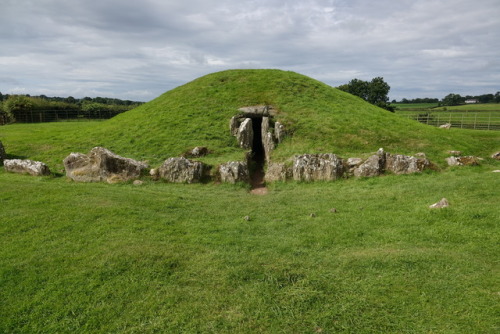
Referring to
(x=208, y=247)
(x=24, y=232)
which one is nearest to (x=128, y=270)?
(x=208, y=247)

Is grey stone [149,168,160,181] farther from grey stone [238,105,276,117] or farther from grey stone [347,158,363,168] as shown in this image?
grey stone [347,158,363,168]

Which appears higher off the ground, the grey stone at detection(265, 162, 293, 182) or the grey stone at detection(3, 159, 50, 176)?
the grey stone at detection(3, 159, 50, 176)

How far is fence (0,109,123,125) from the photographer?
44.4m

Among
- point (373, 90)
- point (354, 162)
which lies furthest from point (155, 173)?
point (373, 90)

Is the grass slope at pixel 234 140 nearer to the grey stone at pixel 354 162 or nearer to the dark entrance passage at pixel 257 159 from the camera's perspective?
the dark entrance passage at pixel 257 159

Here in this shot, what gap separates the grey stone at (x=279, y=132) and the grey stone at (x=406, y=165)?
7.22 meters

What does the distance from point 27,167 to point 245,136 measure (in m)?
13.1

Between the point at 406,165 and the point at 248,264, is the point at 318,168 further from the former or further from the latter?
the point at 248,264

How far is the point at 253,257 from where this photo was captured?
809 centimetres

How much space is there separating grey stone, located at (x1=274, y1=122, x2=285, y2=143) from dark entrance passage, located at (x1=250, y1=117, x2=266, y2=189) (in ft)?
5.07

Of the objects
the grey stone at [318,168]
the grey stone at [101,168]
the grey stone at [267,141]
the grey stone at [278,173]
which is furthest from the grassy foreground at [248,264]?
the grey stone at [267,141]

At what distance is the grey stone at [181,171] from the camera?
16562mm

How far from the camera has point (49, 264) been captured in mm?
7406

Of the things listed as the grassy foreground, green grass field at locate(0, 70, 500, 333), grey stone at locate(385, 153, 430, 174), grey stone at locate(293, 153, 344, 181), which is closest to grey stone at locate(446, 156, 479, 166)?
green grass field at locate(0, 70, 500, 333)
